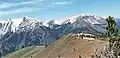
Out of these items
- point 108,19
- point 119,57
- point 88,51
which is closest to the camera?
point 119,57

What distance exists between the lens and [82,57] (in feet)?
608

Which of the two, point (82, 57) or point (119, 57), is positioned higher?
point (119, 57)

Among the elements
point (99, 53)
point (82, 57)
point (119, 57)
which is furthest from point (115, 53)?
point (82, 57)

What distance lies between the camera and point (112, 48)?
9556 cm

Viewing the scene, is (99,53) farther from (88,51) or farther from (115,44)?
(88,51)

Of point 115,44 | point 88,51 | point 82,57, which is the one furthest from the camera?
point 88,51

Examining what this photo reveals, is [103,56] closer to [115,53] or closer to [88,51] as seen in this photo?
[115,53]

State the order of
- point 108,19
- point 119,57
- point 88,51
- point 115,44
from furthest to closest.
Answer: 1. point 88,51
2. point 108,19
3. point 115,44
4. point 119,57

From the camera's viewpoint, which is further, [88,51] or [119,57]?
[88,51]

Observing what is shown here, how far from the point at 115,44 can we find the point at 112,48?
279 cm

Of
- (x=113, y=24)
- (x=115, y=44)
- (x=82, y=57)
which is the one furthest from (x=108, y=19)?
(x=115, y=44)

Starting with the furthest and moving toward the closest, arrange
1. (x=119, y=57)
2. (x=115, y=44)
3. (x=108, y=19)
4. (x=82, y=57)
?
1. (x=82, y=57)
2. (x=108, y=19)
3. (x=115, y=44)
4. (x=119, y=57)

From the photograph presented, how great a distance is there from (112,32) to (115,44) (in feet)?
201

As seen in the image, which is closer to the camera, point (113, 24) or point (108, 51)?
point (108, 51)
